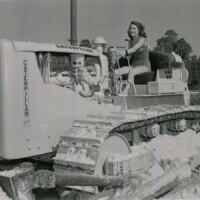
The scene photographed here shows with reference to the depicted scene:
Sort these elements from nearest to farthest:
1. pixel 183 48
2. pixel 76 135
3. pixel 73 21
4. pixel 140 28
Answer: pixel 76 135 < pixel 140 28 < pixel 73 21 < pixel 183 48

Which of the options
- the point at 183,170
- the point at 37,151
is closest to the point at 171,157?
the point at 183,170

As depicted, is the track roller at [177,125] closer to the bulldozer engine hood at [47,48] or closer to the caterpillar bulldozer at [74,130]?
the caterpillar bulldozer at [74,130]

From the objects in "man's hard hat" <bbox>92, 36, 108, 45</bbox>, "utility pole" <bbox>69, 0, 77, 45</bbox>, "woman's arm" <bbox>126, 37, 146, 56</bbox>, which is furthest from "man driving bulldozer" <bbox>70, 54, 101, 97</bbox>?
"utility pole" <bbox>69, 0, 77, 45</bbox>

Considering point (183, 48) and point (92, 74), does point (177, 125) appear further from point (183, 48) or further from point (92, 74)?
point (183, 48)

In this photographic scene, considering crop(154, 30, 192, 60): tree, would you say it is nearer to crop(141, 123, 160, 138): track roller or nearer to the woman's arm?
the woman's arm

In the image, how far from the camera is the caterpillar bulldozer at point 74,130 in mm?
4477

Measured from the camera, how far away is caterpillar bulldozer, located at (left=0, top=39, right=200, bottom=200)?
448 cm

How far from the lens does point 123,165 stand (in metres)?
4.80

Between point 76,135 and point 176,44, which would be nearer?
point 76,135

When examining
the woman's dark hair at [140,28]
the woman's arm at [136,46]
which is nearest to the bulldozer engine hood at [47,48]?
the woman's arm at [136,46]

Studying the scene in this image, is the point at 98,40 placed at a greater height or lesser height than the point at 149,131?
greater

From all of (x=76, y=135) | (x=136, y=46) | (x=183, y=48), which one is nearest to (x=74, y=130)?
(x=76, y=135)

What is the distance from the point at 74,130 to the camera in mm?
4906

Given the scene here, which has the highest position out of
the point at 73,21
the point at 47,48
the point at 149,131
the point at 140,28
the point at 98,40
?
the point at 73,21
